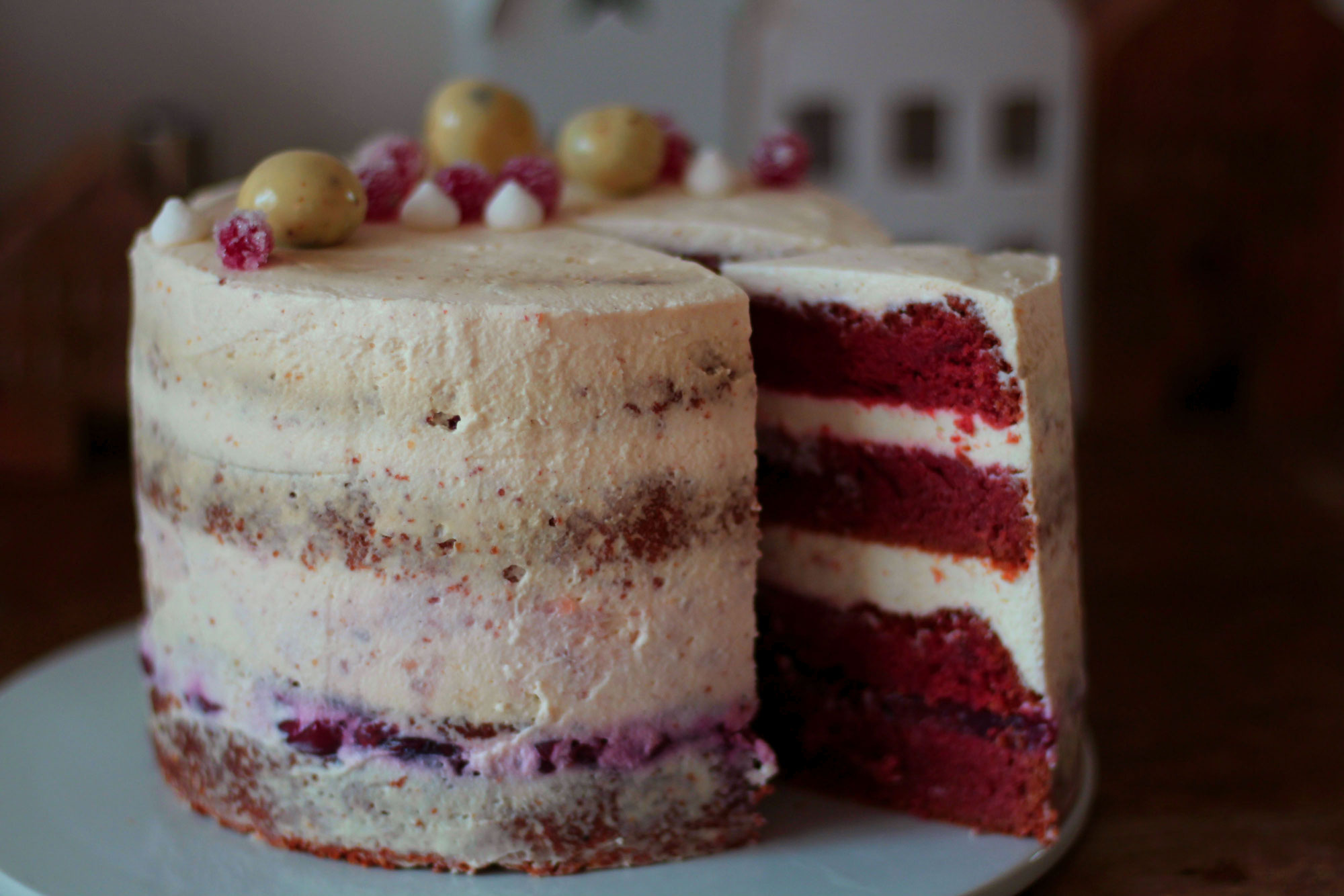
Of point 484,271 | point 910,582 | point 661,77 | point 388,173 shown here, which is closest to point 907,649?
point 910,582

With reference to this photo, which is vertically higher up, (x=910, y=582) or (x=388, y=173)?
(x=388, y=173)

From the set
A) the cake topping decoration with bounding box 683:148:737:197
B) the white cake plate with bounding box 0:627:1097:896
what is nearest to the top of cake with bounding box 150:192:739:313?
the cake topping decoration with bounding box 683:148:737:197

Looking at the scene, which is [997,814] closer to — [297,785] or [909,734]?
Result: [909,734]

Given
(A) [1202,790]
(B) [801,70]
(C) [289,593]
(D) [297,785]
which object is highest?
(B) [801,70]

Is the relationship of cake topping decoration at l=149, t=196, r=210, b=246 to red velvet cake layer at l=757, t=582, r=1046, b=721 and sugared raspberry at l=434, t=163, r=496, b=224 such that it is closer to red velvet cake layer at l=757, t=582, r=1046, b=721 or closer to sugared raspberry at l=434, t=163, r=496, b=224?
sugared raspberry at l=434, t=163, r=496, b=224

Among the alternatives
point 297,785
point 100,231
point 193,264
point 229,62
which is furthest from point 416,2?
point 297,785

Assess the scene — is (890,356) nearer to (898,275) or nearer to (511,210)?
(898,275)
